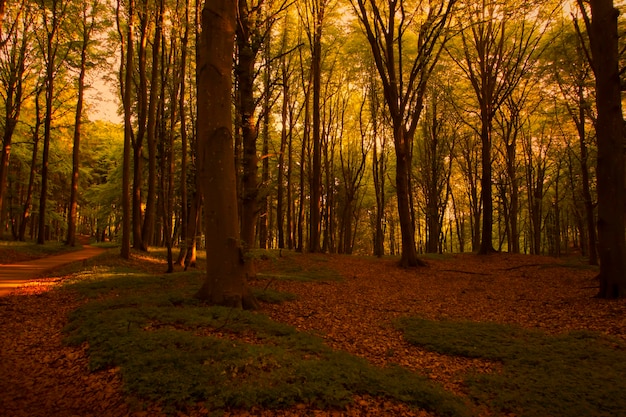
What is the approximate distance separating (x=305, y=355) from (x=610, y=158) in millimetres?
8585

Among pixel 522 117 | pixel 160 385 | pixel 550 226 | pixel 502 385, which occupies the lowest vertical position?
pixel 502 385

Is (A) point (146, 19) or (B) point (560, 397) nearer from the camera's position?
(B) point (560, 397)

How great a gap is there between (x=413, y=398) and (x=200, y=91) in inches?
244

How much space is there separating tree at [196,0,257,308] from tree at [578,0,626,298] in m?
8.45

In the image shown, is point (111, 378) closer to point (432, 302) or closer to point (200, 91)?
point (200, 91)

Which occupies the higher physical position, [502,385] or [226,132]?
[226,132]

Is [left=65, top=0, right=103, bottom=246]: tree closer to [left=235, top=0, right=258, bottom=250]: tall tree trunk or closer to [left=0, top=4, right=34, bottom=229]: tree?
[left=0, top=4, right=34, bottom=229]: tree

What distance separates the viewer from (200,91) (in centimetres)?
683

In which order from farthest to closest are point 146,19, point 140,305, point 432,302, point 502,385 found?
point 146,19, point 432,302, point 140,305, point 502,385

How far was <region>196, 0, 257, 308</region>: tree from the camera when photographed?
670cm

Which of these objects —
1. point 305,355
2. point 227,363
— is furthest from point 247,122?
point 227,363

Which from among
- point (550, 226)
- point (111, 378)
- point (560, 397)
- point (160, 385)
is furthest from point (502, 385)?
point (550, 226)

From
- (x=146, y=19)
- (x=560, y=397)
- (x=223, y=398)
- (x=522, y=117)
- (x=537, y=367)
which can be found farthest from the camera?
(x=522, y=117)

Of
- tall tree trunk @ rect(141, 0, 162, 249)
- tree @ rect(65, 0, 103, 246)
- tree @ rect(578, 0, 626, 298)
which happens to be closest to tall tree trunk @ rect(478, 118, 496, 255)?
tree @ rect(578, 0, 626, 298)
